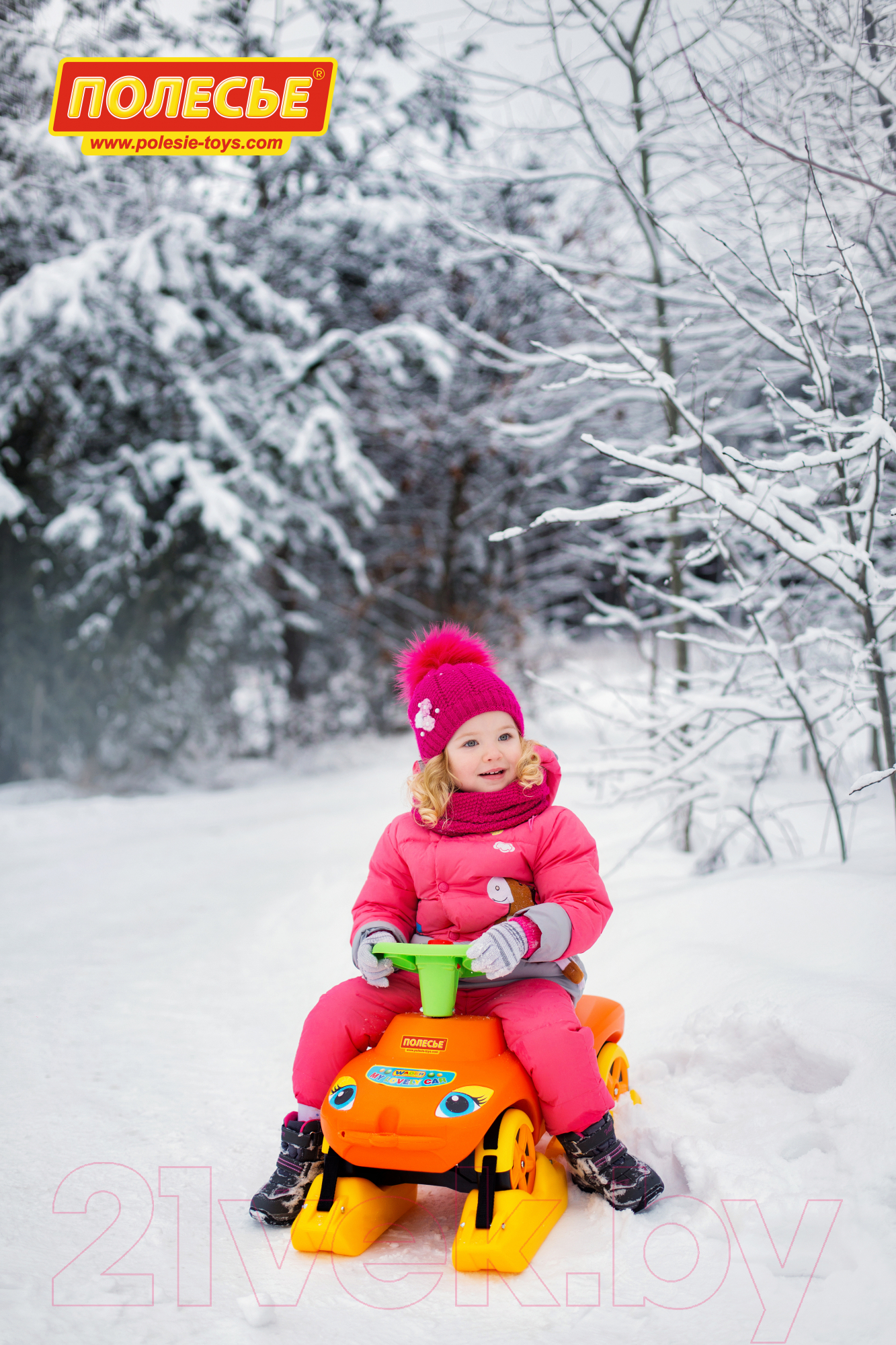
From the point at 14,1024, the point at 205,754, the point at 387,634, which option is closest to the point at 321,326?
the point at 387,634

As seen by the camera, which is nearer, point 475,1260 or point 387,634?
point 475,1260

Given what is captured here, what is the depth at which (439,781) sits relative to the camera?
2572 millimetres

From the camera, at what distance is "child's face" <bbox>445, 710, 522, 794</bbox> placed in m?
2.51

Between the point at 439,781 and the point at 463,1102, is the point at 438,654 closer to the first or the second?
the point at 439,781

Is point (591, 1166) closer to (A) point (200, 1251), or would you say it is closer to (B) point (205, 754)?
(A) point (200, 1251)

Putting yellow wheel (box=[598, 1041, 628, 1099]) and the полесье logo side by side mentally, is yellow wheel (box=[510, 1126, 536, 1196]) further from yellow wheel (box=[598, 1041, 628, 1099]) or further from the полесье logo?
the полесье logo

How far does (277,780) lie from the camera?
1000 centimetres

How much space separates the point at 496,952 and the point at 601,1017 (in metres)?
0.51

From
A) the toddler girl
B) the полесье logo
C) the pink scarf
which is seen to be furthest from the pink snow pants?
the полесье logo

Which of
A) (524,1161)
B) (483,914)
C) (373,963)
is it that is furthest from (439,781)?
(524,1161)

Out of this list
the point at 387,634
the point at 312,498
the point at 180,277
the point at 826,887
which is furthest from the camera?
the point at 387,634

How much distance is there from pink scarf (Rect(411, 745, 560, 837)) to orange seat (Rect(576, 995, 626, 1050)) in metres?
0.49

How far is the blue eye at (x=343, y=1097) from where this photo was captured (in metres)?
1.99

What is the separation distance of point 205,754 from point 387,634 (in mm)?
2940
